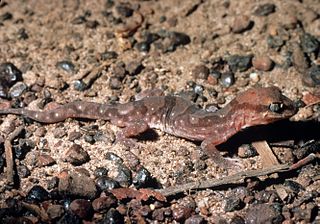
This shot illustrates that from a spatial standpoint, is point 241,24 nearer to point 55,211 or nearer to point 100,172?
point 100,172

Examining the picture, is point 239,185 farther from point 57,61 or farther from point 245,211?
point 57,61

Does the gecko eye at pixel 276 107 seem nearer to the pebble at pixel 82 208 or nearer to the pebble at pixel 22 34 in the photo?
the pebble at pixel 82 208

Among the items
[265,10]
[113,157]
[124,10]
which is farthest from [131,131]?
[265,10]

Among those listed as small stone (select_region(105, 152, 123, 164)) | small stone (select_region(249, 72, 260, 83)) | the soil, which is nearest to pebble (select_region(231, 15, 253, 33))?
the soil

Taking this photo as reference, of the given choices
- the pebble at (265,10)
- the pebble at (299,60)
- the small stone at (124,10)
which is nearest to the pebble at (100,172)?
the small stone at (124,10)

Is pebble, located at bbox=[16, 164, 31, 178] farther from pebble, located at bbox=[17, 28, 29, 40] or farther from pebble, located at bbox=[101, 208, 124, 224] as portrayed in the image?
pebble, located at bbox=[17, 28, 29, 40]
